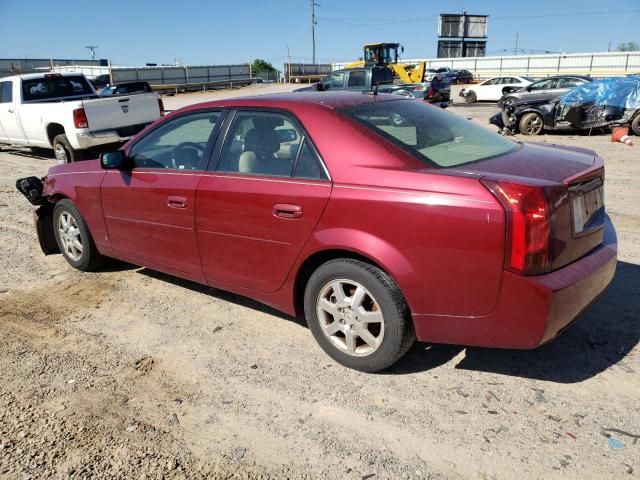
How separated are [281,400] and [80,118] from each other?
29.2 ft

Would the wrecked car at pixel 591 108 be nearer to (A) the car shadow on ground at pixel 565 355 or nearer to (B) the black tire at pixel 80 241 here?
(A) the car shadow on ground at pixel 565 355

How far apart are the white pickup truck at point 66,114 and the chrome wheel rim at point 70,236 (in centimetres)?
551

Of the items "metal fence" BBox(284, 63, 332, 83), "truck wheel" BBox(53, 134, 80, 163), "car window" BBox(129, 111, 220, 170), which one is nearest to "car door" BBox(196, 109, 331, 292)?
"car window" BBox(129, 111, 220, 170)

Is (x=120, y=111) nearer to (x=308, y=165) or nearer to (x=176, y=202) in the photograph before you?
(x=176, y=202)

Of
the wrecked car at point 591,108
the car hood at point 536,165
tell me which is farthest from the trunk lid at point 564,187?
the wrecked car at point 591,108

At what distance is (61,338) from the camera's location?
3.92m

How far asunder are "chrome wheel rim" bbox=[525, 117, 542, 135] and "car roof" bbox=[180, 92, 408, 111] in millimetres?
11694

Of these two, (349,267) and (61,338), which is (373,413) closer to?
(349,267)

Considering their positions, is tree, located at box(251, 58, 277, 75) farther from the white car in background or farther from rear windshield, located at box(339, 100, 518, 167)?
rear windshield, located at box(339, 100, 518, 167)

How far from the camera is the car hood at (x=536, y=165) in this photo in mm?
2855

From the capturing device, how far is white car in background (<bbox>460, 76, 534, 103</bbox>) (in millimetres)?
27828

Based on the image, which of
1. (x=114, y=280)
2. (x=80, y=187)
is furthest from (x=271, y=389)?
(x=80, y=187)

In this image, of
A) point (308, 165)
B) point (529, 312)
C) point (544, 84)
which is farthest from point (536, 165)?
point (544, 84)

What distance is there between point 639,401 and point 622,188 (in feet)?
19.8
